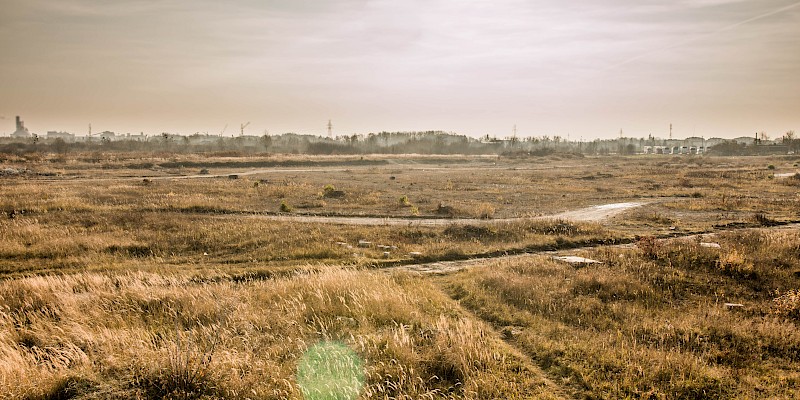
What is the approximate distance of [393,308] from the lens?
11.5m

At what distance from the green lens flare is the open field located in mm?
50

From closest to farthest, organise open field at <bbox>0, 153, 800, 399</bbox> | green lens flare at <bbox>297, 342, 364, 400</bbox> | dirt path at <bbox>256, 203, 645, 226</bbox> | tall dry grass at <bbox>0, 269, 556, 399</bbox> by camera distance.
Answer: green lens flare at <bbox>297, 342, 364, 400</bbox>
tall dry grass at <bbox>0, 269, 556, 399</bbox>
open field at <bbox>0, 153, 800, 399</bbox>
dirt path at <bbox>256, 203, 645, 226</bbox>

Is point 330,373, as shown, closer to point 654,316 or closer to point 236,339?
point 236,339

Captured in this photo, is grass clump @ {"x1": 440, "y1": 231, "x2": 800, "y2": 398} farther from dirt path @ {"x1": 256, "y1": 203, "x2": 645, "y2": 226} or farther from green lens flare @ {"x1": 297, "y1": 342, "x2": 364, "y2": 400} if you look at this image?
dirt path @ {"x1": 256, "y1": 203, "x2": 645, "y2": 226}

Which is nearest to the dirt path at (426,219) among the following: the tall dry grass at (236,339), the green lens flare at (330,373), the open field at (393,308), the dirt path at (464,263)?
the open field at (393,308)

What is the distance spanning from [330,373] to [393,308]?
3.45m

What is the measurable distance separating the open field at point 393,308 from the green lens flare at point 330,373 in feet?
0.16

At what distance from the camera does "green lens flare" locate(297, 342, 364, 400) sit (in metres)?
7.71

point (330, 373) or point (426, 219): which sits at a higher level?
point (426, 219)

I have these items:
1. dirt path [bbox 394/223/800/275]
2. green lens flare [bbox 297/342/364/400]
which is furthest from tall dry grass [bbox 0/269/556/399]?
dirt path [bbox 394/223/800/275]

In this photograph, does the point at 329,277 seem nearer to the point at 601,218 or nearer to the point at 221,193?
the point at 601,218

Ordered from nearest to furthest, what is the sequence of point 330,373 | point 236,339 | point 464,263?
point 330,373 < point 236,339 < point 464,263

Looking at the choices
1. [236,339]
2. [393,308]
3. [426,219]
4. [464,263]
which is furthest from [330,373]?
[426,219]

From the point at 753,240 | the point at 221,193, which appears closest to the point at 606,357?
the point at 753,240
